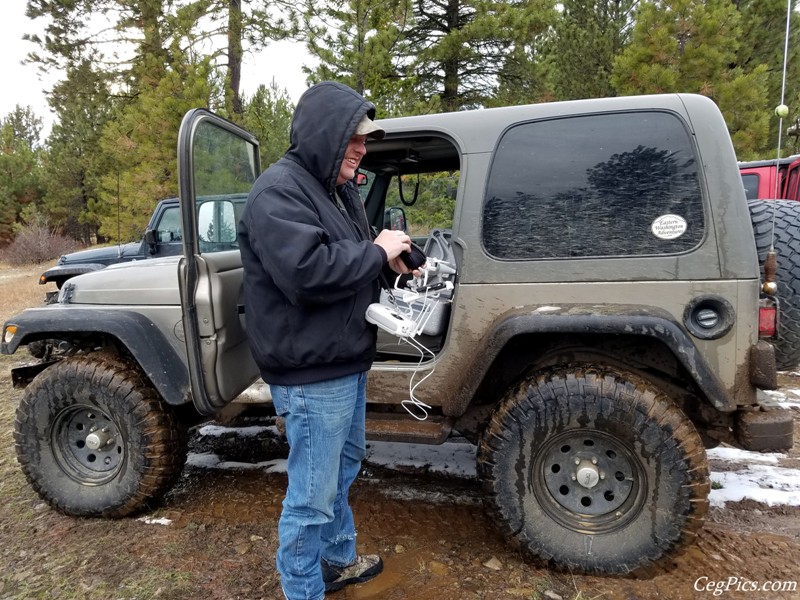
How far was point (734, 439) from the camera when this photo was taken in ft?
8.00

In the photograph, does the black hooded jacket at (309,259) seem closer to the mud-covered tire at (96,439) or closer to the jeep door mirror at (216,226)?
the jeep door mirror at (216,226)

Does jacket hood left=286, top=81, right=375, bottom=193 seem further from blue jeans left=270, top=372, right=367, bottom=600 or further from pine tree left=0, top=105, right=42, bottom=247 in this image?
pine tree left=0, top=105, right=42, bottom=247

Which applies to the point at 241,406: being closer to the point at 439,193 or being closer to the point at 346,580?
the point at 346,580

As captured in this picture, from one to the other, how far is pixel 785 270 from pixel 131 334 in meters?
3.32

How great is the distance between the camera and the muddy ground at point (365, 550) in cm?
231

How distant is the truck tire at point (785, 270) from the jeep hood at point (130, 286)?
9.72ft

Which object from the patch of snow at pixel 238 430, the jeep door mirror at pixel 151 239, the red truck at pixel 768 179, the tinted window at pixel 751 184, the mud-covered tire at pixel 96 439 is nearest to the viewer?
the mud-covered tire at pixel 96 439

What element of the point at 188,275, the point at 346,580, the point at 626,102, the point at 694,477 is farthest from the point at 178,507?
the point at 626,102

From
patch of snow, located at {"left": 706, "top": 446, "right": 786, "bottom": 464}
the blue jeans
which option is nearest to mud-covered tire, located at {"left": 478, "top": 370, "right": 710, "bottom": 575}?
the blue jeans

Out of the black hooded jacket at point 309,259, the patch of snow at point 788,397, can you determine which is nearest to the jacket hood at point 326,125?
the black hooded jacket at point 309,259

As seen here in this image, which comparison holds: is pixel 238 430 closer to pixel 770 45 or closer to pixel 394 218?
pixel 394 218

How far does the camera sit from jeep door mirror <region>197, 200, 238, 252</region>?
8.91ft

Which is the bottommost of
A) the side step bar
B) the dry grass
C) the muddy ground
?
the muddy ground

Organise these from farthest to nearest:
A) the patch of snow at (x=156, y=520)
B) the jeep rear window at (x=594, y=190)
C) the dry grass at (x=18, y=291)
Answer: the dry grass at (x=18, y=291) → the patch of snow at (x=156, y=520) → the jeep rear window at (x=594, y=190)
